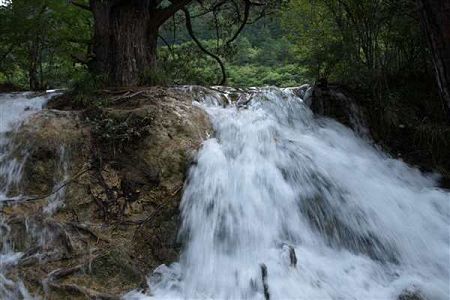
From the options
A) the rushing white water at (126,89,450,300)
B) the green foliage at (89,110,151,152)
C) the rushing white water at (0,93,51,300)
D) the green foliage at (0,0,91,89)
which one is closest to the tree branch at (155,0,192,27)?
the green foliage at (0,0,91,89)

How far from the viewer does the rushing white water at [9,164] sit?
3377 millimetres

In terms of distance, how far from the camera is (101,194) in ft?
14.1

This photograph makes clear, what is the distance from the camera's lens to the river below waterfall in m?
3.63

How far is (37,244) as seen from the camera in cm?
376

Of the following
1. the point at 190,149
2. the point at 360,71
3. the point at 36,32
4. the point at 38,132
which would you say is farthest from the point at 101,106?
the point at 360,71

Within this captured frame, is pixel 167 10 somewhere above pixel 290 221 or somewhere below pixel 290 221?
above

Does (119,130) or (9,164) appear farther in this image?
(119,130)

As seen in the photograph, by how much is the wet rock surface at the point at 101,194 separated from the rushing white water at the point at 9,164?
0.18ft

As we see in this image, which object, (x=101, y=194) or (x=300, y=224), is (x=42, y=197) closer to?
(x=101, y=194)

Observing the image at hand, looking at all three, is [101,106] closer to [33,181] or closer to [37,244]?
[33,181]

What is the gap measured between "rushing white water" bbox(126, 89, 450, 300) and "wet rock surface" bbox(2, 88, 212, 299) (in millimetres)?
217

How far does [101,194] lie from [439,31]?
3.24m

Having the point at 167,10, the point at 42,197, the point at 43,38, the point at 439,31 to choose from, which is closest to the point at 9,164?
the point at 42,197

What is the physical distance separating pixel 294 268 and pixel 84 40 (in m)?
5.87
